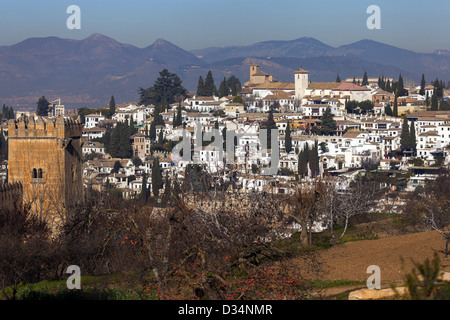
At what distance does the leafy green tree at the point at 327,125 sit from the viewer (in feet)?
265

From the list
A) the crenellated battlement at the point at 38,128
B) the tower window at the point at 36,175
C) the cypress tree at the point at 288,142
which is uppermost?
the crenellated battlement at the point at 38,128

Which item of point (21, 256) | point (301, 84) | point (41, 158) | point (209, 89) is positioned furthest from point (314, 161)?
point (21, 256)

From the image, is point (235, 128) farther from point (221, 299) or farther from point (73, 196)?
point (221, 299)

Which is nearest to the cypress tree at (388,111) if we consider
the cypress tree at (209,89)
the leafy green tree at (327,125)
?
the leafy green tree at (327,125)

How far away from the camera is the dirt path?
13.7 m

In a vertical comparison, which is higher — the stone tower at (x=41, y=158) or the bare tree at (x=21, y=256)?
the stone tower at (x=41, y=158)

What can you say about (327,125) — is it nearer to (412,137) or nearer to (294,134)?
(294,134)

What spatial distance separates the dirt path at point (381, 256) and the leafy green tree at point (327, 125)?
207ft

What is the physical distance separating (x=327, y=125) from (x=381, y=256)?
66.3 meters

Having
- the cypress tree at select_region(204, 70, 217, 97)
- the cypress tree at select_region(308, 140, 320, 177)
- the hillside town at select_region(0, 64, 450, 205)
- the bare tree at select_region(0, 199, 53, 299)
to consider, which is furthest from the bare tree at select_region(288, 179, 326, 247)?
the cypress tree at select_region(204, 70, 217, 97)

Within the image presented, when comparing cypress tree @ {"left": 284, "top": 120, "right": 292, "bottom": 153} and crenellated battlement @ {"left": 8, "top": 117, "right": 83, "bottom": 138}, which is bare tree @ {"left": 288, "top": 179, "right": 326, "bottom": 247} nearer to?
crenellated battlement @ {"left": 8, "top": 117, "right": 83, "bottom": 138}

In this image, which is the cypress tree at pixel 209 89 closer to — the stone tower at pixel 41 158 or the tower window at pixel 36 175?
Answer: the stone tower at pixel 41 158

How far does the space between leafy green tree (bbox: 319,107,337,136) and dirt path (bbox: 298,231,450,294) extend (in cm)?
6316
